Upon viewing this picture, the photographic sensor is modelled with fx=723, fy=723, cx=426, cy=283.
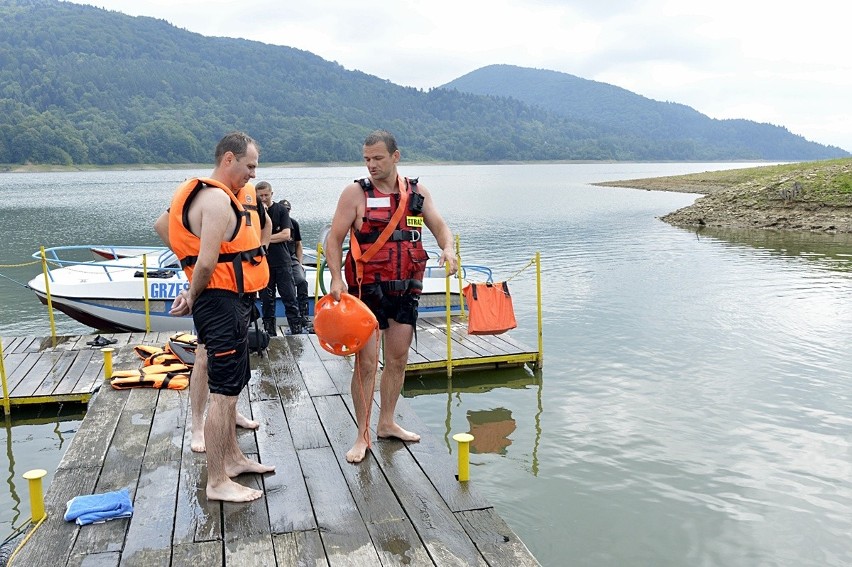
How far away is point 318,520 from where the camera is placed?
14.3 feet

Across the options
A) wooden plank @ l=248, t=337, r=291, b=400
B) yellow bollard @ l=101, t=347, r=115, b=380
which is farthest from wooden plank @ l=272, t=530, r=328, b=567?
yellow bollard @ l=101, t=347, r=115, b=380

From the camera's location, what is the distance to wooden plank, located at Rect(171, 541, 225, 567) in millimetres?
3875

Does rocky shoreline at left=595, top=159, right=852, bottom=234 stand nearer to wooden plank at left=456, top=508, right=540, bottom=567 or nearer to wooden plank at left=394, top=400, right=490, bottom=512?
wooden plank at left=394, top=400, right=490, bottom=512

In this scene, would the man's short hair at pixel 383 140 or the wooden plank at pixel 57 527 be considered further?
the man's short hair at pixel 383 140

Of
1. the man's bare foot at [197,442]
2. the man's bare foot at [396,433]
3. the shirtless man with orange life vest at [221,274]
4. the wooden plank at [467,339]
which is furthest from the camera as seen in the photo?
the wooden plank at [467,339]

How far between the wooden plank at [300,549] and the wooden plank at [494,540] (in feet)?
2.88

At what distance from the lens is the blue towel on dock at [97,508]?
14.0 ft

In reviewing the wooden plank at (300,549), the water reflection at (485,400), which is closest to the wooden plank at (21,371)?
the water reflection at (485,400)

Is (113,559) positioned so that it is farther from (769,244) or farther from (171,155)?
(171,155)

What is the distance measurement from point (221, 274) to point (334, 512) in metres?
1.61

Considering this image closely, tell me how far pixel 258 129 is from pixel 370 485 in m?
186

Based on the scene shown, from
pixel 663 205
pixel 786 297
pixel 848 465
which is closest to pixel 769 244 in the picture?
pixel 786 297

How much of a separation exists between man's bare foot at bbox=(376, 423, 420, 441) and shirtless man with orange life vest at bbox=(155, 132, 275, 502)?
127cm

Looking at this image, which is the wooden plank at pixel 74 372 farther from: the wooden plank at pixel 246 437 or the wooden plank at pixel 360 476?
the wooden plank at pixel 360 476
